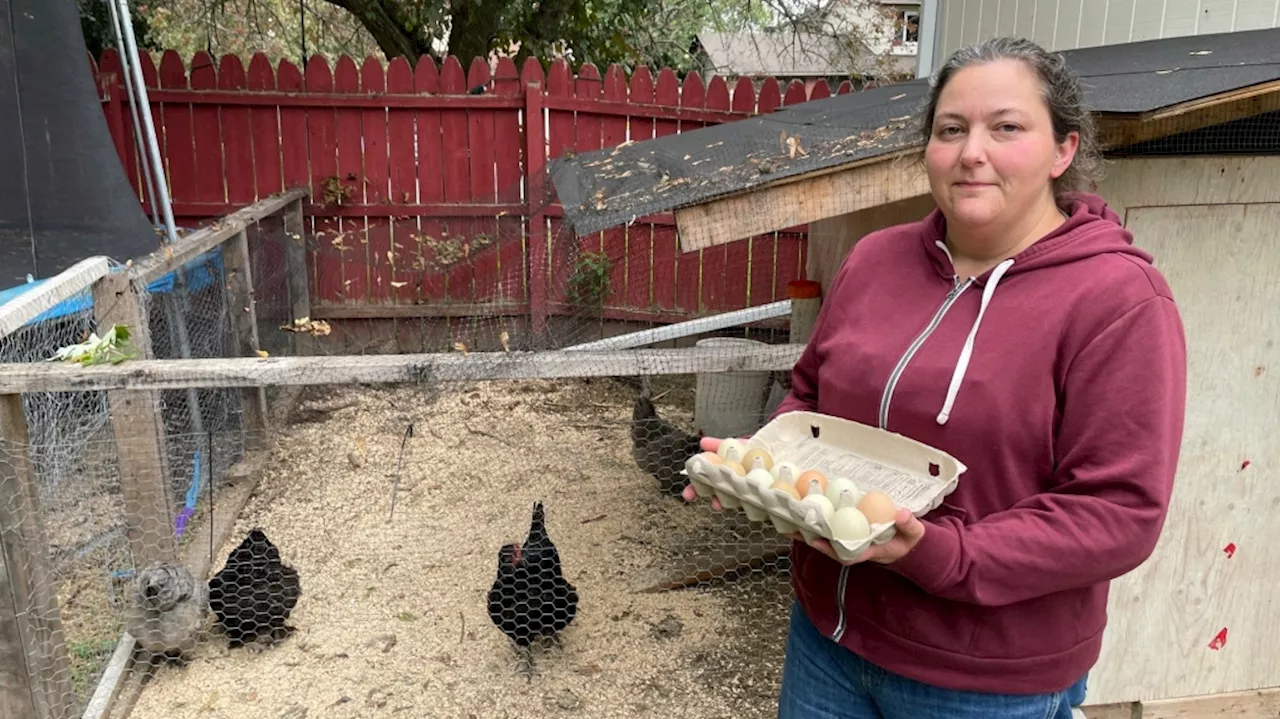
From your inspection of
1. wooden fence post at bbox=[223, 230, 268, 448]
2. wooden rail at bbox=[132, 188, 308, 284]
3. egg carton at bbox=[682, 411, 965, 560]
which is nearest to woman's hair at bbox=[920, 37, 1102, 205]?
egg carton at bbox=[682, 411, 965, 560]

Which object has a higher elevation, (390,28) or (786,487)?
(390,28)

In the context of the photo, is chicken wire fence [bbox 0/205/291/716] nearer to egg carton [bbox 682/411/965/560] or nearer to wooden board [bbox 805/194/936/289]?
egg carton [bbox 682/411/965/560]

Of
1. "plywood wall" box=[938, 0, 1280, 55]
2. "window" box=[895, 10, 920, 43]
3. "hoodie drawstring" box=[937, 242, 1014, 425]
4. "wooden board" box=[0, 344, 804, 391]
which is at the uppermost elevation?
"window" box=[895, 10, 920, 43]

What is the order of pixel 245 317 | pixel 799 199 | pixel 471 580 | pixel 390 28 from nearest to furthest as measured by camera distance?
pixel 799 199 → pixel 471 580 → pixel 245 317 → pixel 390 28

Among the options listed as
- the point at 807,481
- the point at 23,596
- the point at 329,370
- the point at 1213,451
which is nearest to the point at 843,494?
the point at 807,481

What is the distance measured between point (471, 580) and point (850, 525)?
2.82 metres

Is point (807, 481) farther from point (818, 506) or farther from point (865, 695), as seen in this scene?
point (865, 695)

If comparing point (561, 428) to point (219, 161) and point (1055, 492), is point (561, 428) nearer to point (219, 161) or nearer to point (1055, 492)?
point (219, 161)

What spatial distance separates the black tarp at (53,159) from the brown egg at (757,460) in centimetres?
341

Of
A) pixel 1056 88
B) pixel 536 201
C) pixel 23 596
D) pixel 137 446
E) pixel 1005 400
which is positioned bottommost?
pixel 23 596

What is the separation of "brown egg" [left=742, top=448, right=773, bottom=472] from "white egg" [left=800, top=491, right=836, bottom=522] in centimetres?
14

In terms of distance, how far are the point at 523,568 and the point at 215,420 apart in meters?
2.07

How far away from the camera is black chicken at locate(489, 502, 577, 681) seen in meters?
3.00

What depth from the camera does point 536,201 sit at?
231 inches
